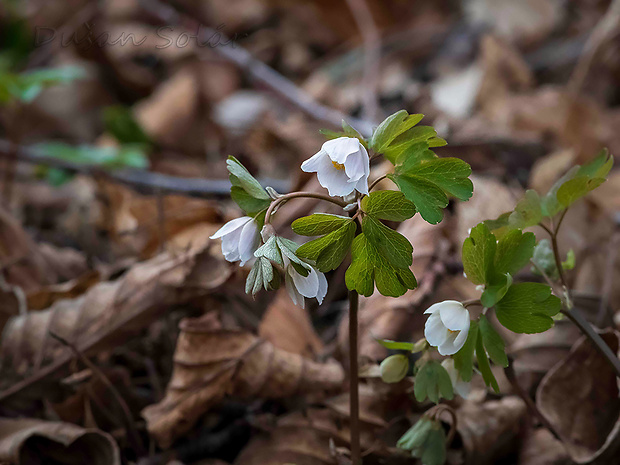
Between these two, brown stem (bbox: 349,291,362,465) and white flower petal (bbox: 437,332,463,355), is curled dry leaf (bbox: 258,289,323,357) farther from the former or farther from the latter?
white flower petal (bbox: 437,332,463,355)

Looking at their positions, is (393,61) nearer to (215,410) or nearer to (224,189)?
(224,189)

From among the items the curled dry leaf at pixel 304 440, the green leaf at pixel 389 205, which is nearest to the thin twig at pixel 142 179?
the curled dry leaf at pixel 304 440

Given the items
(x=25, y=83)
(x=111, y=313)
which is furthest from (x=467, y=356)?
(x=25, y=83)

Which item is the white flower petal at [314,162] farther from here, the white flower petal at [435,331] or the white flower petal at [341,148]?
the white flower petal at [435,331]

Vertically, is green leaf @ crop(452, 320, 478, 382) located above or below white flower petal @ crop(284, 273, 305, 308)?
below

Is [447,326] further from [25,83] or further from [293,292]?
[25,83]

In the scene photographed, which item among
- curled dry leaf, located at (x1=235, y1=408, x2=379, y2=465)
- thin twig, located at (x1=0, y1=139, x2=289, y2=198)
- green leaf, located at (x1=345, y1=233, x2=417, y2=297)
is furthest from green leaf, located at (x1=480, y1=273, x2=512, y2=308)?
thin twig, located at (x1=0, y1=139, x2=289, y2=198)

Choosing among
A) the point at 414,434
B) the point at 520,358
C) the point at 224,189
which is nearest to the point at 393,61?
the point at 224,189
